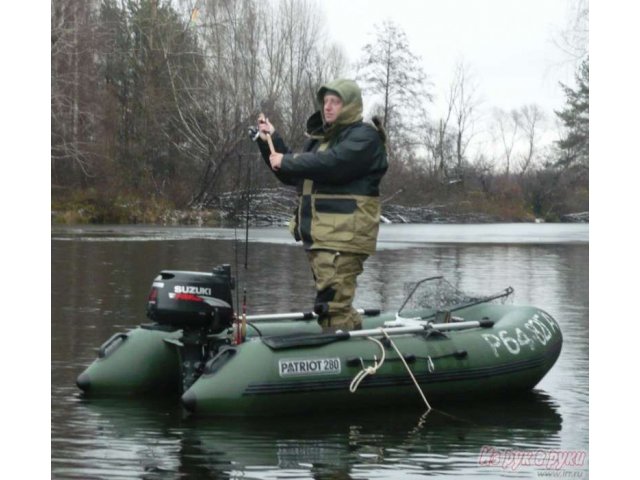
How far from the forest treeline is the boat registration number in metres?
1.81

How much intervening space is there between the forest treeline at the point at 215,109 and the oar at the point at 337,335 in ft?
4.29

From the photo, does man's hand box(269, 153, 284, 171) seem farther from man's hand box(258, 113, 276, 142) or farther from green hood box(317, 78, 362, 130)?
green hood box(317, 78, 362, 130)

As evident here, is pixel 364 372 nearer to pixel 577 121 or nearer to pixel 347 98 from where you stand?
pixel 347 98

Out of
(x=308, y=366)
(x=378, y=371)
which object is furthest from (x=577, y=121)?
(x=308, y=366)

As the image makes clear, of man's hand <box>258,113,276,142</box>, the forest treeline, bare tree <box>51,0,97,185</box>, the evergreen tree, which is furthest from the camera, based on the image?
the forest treeline

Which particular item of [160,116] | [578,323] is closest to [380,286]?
[578,323]

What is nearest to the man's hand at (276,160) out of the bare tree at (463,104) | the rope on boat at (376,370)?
the rope on boat at (376,370)

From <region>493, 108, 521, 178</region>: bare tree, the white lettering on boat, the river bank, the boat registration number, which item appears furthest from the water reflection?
<region>493, 108, 521, 178</region>: bare tree

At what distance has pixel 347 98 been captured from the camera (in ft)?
19.7

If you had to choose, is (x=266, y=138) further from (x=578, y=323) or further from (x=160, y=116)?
(x=578, y=323)

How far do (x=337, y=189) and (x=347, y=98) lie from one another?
466 millimetres

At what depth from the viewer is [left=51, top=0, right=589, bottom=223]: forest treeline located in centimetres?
756

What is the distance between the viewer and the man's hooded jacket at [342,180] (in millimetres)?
5918

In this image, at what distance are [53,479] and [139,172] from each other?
4.29 meters
